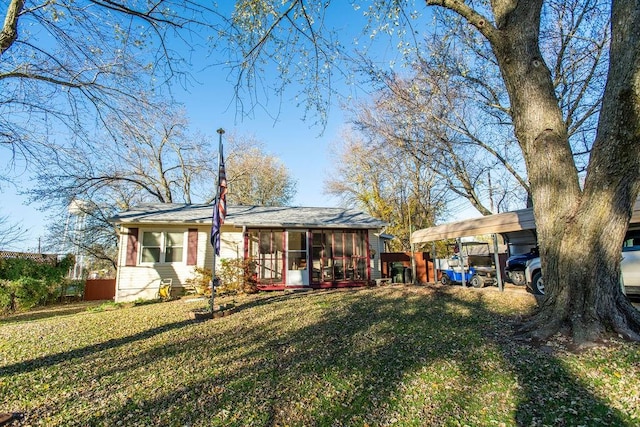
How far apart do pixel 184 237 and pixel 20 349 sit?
743 cm

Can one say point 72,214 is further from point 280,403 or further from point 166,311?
point 280,403

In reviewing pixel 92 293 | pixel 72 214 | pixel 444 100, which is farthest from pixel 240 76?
pixel 72 214

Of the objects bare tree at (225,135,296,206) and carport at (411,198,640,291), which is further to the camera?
bare tree at (225,135,296,206)

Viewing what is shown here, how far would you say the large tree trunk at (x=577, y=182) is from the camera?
411 cm

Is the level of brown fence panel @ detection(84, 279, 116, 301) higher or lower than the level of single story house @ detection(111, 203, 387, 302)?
lower

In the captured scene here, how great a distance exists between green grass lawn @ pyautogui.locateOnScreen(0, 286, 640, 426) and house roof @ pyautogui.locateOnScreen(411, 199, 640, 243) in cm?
391

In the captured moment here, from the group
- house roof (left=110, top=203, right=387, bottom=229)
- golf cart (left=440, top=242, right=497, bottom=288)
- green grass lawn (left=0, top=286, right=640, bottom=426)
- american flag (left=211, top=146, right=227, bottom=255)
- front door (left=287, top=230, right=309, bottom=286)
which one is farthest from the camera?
front door (left=287, top=230, right=309, bottom=286)

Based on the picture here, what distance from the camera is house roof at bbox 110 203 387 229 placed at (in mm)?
12031

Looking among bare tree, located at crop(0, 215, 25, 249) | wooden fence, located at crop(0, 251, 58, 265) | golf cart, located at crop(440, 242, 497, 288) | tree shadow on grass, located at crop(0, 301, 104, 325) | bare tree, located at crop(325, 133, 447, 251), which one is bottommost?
tree shadow on grass, located at crop(0, 301, 104, 325)

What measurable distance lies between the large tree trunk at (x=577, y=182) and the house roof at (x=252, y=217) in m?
8.36

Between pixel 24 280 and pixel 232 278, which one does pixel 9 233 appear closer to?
pixel 24 280

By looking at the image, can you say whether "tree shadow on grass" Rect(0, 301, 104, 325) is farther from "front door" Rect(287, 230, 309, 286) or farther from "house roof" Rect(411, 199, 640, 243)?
"house roof" Rect(411, 199, 640, 243)

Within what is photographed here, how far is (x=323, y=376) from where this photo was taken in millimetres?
3668

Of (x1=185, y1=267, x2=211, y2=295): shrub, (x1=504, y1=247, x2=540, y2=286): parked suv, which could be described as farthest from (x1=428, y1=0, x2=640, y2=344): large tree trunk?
(x1=185, y1=267, x2=211, y2=295): shrub
